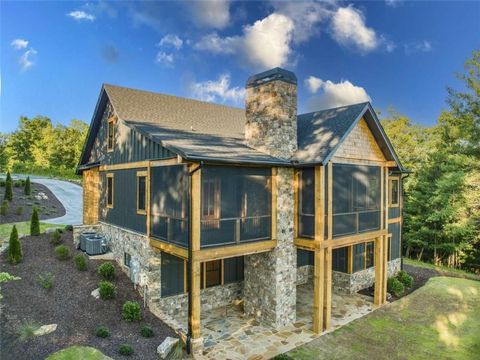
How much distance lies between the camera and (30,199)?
2658 centimetres

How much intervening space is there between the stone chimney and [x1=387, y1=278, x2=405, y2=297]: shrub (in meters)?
8.65

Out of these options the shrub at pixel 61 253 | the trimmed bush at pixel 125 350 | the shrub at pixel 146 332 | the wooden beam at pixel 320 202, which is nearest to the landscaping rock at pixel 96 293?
the shrub at pixel 146 332

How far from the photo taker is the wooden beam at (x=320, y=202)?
10.7 metres

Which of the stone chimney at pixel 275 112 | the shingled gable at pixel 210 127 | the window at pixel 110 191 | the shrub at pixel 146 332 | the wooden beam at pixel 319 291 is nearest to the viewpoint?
the shrub at pixel 146 332

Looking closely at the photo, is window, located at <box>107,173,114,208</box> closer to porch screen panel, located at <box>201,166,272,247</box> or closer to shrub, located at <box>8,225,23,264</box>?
shrub, located at <box>8,225,23,264</box>

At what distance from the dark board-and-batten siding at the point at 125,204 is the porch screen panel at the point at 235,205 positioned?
3165 millimetres

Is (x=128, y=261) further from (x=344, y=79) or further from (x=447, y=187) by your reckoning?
(x=344, y=79)

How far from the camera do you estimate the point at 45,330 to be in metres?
8.32

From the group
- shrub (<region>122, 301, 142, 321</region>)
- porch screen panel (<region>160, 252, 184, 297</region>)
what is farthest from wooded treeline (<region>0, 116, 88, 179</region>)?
shrub (<region>122, 301, 142, 321</region>)

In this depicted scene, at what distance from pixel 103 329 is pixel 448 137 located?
26.3m

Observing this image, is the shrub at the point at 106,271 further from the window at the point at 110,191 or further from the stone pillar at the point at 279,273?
the stone pillar at the point at 279,273

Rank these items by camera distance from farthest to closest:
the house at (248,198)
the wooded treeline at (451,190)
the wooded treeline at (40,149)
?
1. the wooded treeline at (40,149)
2. the wooded treeline at (451,190)
3. the house at (248,198)

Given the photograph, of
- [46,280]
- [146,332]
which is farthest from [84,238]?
[146,332]

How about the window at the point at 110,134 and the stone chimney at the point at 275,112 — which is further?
the window at the point at 110,134
